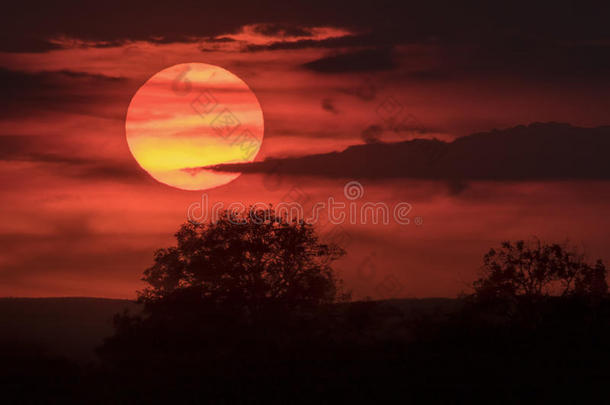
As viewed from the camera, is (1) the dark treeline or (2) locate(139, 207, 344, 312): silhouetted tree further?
(2) locate(139, 207, 344, 312): silhouetted tree

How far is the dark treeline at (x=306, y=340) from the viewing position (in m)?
40.6

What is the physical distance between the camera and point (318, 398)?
39156 mm

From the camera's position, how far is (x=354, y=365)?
1726 inches

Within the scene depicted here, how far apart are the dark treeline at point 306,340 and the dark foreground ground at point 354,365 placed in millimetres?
110

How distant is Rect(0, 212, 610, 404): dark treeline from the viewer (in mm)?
40625

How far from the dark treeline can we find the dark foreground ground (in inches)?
4.3

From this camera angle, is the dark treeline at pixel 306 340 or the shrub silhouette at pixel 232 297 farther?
the shrub silhouette at pixel 232 297

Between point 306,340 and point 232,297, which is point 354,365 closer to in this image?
point 306,340

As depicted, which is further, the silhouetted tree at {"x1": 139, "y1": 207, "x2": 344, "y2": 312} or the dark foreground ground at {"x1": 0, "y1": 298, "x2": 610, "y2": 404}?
the silhouetted tree at {"x1": 139, "y1": 207, "x2": 344, "y2": 312}

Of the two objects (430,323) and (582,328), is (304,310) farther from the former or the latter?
(582,328)

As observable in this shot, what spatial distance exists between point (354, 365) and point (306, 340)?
9336 mm

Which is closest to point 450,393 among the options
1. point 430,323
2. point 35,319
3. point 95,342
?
point 430,323

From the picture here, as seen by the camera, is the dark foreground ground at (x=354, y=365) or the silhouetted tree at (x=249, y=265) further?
the silhouetted tree at (x=249, y=265)

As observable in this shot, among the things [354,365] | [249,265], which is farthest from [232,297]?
[354,365]
